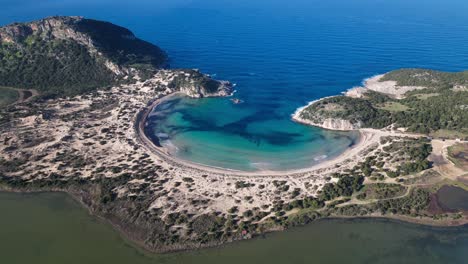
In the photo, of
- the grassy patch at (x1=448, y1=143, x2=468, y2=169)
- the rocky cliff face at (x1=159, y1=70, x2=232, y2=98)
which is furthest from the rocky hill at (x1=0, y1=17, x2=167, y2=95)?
the grassy patch at (x1=448, y1=143, x2=468, y2=169)

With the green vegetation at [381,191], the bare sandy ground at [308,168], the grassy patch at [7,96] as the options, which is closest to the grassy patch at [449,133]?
the bare sandy ground at [308,168]

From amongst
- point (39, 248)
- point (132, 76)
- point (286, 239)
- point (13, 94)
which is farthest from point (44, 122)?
point (286, 239)

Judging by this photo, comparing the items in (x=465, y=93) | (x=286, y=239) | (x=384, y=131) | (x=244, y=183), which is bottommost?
(x=286, y=239)

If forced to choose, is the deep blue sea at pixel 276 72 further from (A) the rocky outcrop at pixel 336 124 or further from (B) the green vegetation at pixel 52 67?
(B) the green vegetation at pixel 52 67

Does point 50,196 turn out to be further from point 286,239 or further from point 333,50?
point 333,50

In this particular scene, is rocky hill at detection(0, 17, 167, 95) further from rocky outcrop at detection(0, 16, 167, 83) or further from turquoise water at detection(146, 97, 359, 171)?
turquoise water at detection(146, 97, 359, 171)

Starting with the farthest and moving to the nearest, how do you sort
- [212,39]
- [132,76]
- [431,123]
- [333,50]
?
[212,39]
[333,50]
[132,76]
[431,123]

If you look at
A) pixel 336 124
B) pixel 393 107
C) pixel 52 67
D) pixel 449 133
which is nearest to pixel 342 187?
pixel 336 124
